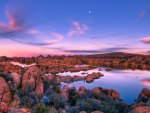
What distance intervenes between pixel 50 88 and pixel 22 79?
8.93ft

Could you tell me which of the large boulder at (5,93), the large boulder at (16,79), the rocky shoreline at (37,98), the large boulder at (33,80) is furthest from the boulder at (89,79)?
the large boulder at (5,93)

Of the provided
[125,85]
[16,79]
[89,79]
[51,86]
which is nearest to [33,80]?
[16,79]

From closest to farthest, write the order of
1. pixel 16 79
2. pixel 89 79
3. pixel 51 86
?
pixel 16 79
pixel 51 86
pixel 89 79

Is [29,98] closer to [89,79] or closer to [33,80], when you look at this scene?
[33,80]

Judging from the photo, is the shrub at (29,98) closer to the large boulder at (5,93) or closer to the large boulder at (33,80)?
the large boulder at (33,80)

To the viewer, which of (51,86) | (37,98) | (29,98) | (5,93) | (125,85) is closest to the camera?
(5,93)

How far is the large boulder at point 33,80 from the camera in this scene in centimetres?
2220

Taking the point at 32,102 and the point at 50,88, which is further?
the point at 50,88

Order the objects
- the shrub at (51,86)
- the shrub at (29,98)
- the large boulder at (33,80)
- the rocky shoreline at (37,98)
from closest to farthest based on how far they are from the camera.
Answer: the rocky shoreline at (37,98) < the shrub at (29,98) < the large boulder at (33,80) < the shrub at (51,86)

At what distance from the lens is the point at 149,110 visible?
11.9 metres

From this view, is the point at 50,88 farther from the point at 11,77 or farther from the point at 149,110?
the point at 149,110

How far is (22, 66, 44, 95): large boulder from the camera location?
22.2 meters

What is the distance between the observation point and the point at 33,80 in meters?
23.0

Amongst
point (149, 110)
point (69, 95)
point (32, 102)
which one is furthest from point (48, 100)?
point (149, 110)
